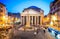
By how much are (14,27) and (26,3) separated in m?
0.86

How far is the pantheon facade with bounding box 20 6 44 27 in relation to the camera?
12.2ft

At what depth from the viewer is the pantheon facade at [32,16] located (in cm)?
373

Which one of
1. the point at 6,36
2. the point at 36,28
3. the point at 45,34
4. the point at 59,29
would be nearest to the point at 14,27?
the point at 6,36

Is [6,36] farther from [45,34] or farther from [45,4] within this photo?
[45,4]

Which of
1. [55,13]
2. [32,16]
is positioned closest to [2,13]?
[32,16]

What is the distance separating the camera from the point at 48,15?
3.76 meters

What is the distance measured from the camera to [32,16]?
374 cm

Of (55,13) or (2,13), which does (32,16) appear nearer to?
(55,13)

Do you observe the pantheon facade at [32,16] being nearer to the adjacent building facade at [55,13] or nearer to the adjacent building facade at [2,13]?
the adjacent building facade at [55,13]

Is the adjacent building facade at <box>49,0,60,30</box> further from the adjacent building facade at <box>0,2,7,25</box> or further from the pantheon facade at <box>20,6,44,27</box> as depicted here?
the adjacent building facade at <box>0,2,7,25</box>

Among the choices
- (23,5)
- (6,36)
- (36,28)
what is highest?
(23,5)

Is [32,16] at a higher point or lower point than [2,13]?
lower

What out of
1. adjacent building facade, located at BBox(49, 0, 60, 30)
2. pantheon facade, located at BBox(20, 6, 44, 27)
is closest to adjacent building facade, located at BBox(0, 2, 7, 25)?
pantheon facade, located at BBox(20, 6, 44, 27)

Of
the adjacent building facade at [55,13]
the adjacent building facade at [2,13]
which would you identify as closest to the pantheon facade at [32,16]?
the adjacent building facade at [55,13]
